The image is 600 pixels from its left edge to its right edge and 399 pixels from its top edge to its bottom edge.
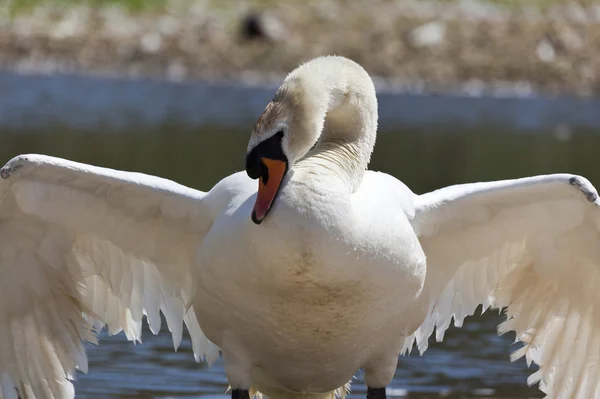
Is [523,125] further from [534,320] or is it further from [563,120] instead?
[534,320]

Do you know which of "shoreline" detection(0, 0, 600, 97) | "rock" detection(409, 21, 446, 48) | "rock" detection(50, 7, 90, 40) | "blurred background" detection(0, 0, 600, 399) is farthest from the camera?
"rock" detection(409, 21, 446, 48)

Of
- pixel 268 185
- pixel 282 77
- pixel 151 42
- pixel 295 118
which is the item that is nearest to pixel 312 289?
pixel 268 185

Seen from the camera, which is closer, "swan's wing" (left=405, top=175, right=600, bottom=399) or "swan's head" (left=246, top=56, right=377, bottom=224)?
"swan's head" (left=246, top=56, right=377, bottom=224)

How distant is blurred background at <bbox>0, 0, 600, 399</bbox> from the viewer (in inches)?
1133

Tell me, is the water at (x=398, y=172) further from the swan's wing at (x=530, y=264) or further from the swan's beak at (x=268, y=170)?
the swan's beak at (x=268, y=170)

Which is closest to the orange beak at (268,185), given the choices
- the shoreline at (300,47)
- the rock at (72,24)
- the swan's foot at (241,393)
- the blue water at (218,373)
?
the swan's foot at (241,393)

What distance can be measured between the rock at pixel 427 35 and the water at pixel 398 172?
1326 cm

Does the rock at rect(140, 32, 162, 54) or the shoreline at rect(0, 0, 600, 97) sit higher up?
the rock at rect(140, 32, 162, 54)

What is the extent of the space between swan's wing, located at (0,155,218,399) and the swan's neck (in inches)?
34.3

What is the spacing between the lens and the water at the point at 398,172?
36.3 ft

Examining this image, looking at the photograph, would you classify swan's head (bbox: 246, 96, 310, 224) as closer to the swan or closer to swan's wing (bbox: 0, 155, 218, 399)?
the swan

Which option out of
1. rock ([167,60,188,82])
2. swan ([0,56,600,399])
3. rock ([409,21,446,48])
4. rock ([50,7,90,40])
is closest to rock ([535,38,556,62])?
rock ([409,21,446,48])

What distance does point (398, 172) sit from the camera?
987 inches

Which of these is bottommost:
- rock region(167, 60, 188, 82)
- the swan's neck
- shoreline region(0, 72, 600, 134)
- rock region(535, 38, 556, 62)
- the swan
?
rock region(167, 60, 188, 82)
